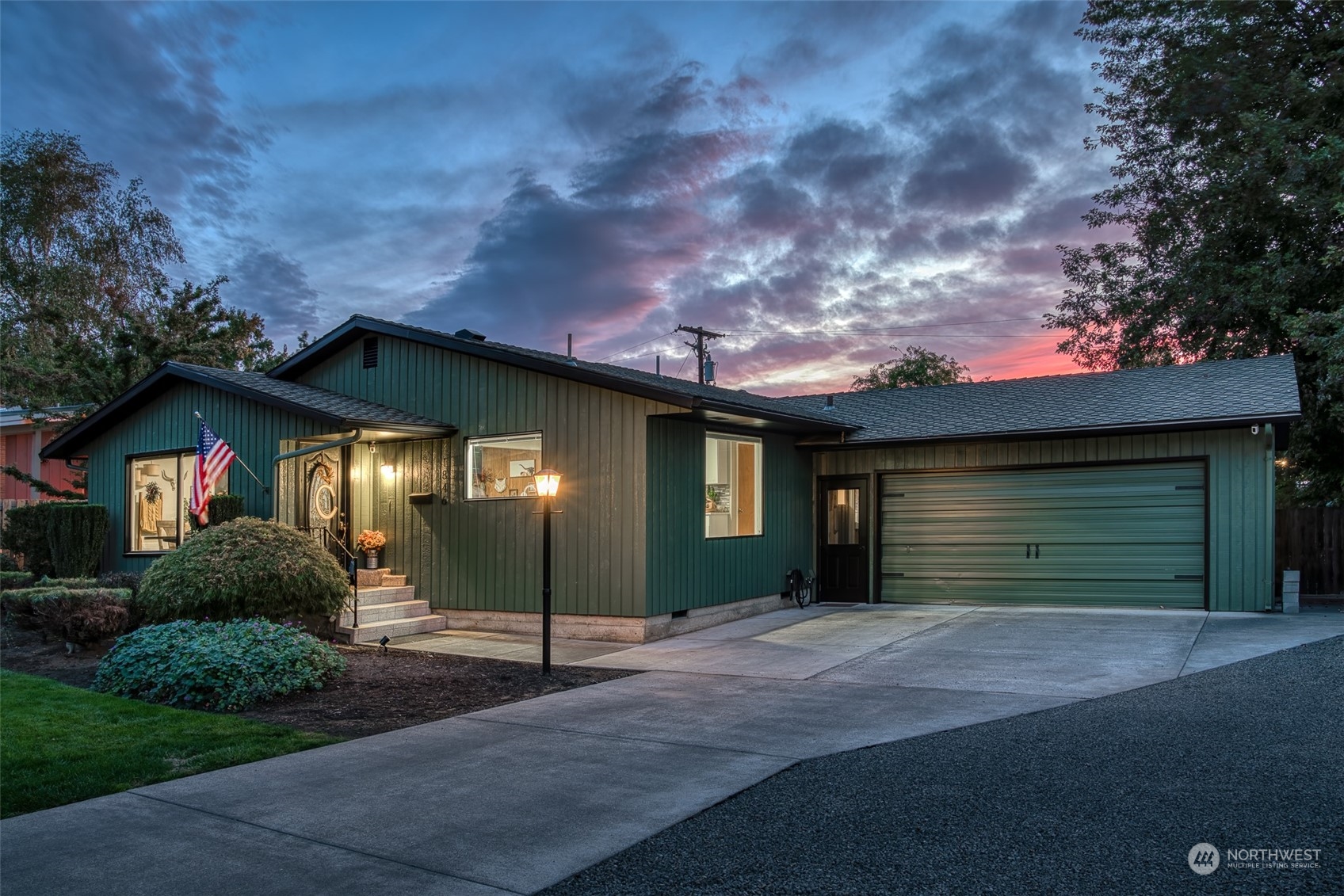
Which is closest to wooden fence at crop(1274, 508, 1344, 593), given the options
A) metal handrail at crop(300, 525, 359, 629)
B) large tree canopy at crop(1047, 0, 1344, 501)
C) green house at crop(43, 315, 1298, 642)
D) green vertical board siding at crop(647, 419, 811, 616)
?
large tree canopy at crop(1047, 0, 1344, 501)

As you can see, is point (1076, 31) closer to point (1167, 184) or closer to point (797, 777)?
point (1167, 184)

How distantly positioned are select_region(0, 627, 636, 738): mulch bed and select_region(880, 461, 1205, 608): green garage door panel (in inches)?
267

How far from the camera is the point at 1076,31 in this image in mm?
19781

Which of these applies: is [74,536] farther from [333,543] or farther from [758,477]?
[758,477]

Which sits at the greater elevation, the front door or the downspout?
the downspout

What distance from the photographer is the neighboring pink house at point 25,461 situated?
20.9 m

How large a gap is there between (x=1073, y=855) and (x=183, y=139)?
21.5 m

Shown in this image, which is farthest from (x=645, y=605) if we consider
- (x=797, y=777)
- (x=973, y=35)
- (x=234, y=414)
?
(x=973, y=35)

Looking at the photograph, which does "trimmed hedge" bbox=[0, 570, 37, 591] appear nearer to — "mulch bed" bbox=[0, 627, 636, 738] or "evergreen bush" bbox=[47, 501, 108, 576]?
"evergreen bush" bbox=[47, 501, 108, 576]

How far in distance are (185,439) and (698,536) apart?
775cm

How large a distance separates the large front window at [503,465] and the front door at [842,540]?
5176 mm

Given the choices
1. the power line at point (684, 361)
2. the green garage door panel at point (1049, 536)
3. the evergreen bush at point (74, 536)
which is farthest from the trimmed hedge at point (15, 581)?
the power line at point (684, 361)

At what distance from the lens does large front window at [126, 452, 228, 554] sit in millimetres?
12820

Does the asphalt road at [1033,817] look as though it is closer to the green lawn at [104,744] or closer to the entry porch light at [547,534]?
the green lawn at [104,744]
